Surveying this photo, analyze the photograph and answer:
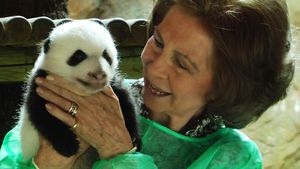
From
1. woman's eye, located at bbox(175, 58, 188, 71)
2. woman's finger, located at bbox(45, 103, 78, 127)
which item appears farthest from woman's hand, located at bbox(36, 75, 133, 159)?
woman's eye, located at bbox(175, 58, 188, 71)

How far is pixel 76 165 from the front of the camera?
1669mm

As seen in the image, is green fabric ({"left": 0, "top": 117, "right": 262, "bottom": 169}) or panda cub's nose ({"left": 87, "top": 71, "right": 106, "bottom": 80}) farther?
green fabric ({"left": 0, "top": 117, "right": 262, "bottom": 169})

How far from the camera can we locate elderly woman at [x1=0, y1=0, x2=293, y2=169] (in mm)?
1516

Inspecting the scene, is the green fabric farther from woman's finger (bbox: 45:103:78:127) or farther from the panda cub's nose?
the panda cub's nose

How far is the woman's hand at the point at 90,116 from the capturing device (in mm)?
1526

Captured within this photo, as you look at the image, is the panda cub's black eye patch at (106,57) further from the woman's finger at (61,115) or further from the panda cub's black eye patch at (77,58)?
the woman's finger at (61,115)

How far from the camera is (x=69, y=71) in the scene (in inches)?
61.5

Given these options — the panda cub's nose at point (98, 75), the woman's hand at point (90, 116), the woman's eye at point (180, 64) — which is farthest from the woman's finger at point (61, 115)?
the woman's eye at point (180, 64)

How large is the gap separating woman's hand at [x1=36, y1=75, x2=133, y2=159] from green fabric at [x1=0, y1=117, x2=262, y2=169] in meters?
0.09

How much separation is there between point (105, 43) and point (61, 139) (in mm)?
320

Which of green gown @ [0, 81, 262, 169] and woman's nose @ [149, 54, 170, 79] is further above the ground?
woman's nose @ [149, 54, 170, 79]

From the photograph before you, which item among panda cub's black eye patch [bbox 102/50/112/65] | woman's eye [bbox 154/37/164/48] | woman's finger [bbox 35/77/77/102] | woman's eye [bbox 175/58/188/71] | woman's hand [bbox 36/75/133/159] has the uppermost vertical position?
woman's eye [bbox 154/37/164/48]

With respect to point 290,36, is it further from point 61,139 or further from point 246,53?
point 61,139

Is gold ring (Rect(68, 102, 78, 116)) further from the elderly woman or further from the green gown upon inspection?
the green gown
